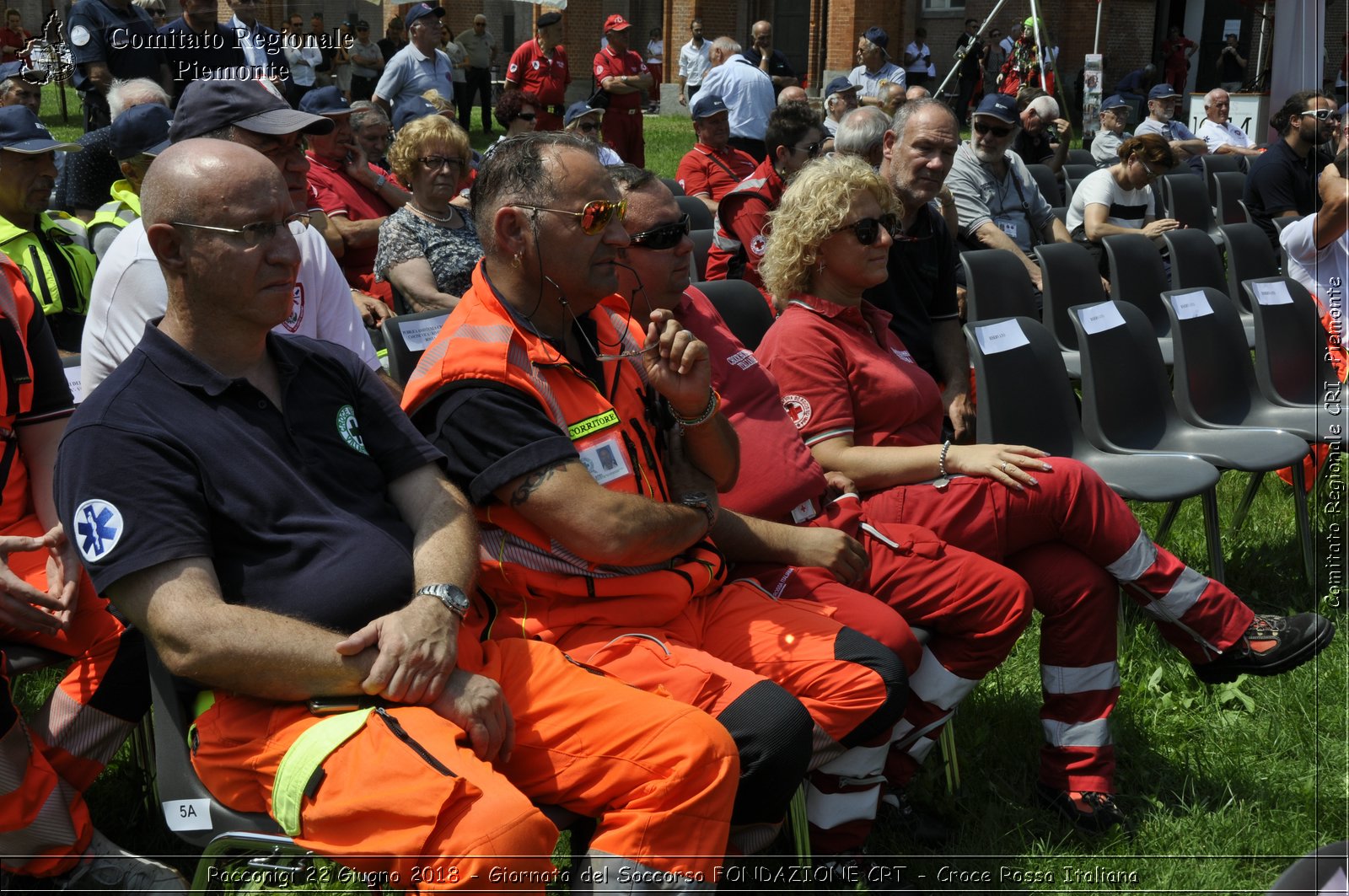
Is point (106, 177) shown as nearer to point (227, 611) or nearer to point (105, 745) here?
point (105, 745)

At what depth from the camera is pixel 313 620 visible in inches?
82.2

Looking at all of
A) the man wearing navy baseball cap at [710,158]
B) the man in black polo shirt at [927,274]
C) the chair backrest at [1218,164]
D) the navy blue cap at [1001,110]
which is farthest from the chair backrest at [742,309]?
the chair backrest at [1218,164]

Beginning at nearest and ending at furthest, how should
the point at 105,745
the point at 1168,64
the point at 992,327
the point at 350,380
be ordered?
the point at 350,380 < the point at 105,745 < the point at 992,327 < the point at 1168,64

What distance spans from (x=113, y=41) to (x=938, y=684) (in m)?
6.95

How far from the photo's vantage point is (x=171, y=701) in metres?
2.12

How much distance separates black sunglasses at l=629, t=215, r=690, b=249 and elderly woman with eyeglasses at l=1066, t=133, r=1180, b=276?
4974 mm

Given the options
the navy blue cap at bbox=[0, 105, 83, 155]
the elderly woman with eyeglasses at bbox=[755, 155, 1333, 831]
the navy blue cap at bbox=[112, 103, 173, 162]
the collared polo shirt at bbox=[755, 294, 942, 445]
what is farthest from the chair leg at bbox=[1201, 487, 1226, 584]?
the navy blue cap at bbox=[0, 105, 83, 155]

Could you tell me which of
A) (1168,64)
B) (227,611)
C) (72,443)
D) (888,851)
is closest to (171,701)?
(227,611)

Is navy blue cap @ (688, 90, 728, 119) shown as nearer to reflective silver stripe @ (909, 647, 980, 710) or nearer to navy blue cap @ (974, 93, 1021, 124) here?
navy blue cap @ (974, 93, 1021, 124)

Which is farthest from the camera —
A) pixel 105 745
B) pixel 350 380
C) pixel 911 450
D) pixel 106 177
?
pixel 106 177

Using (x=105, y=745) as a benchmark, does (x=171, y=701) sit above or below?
above

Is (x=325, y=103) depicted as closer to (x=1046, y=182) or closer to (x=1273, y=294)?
(x=1273, y=294)

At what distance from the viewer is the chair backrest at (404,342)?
3.90 m

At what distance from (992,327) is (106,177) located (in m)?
4.41
